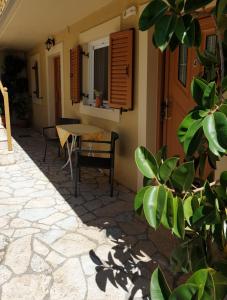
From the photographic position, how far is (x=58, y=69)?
27.5 ft

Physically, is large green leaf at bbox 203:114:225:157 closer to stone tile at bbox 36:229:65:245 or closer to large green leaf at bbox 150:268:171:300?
large green leaf at bbox 150:268:171:300

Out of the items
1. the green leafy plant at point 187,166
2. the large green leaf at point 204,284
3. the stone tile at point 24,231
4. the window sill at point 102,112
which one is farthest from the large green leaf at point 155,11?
the window sill at point 102,112

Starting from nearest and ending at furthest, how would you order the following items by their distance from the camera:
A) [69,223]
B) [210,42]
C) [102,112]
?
1. [210,42]
2. [69,223]
3. [102,112]

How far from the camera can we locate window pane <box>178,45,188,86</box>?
3.59 metres

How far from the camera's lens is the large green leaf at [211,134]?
1.18 m

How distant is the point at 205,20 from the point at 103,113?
2.48m

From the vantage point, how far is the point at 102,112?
5.19 metres

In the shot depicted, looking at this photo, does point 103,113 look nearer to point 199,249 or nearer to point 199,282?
point 199,249

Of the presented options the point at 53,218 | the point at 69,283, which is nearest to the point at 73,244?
the point at 69,283

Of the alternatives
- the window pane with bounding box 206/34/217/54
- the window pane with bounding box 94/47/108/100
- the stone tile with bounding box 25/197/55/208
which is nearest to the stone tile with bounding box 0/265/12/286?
the stone tile with bounding box 25/197/55/208

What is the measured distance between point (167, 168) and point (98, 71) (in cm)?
460

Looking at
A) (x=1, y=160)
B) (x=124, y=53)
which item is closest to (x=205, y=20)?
(x=124, y=53)

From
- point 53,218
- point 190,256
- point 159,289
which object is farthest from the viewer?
point 53,218

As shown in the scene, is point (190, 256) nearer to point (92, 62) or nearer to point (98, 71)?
point (98, 71)
